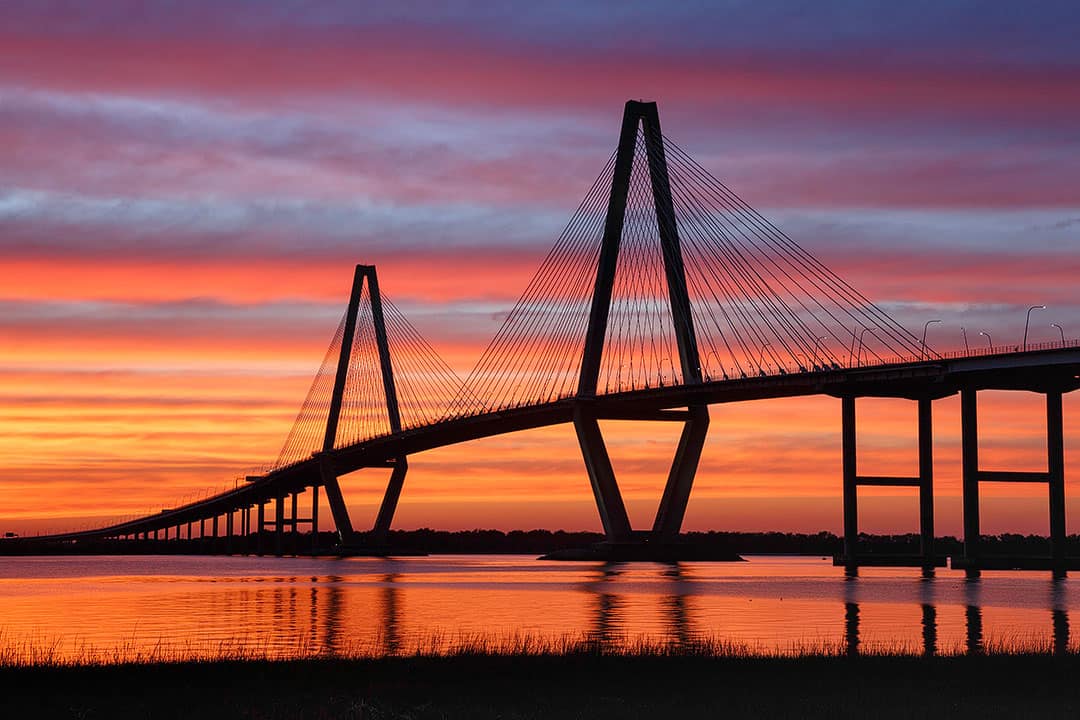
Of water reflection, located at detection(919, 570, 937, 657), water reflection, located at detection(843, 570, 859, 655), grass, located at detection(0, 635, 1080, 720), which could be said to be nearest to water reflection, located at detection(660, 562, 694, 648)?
water reflection, located at detection(843, 570, 859, 655)

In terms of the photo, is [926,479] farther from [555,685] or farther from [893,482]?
[555,685]

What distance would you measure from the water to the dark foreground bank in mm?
5662

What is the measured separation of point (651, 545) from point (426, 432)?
2973cm

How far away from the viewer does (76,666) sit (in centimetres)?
2891

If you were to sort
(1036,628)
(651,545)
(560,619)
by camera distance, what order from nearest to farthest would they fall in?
(1036,628), (560,619), (651,545)

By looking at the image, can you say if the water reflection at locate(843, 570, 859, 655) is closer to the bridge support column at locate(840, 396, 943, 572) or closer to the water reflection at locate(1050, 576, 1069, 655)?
the water reflection at locate(1050, 576, 1069, 655)

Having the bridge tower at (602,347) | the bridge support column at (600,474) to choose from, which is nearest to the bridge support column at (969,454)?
the bridge tower at (602,347)

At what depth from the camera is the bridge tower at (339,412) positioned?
6220 inches

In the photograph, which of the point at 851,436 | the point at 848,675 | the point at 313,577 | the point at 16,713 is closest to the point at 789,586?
the point at 851,436

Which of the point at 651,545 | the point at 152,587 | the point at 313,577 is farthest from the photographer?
the point at 651,545

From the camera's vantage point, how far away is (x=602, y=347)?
348ft

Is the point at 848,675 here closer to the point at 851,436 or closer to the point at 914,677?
the point at 914,677

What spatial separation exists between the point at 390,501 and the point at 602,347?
61949 mm

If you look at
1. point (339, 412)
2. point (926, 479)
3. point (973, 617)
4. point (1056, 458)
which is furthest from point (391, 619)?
point (339, 412)
